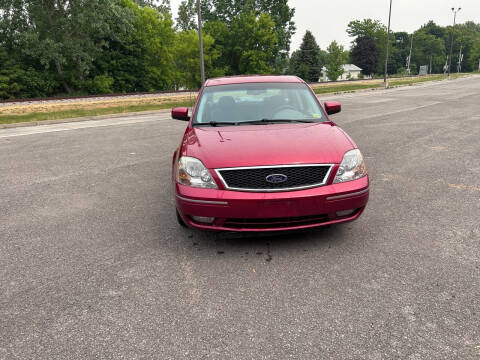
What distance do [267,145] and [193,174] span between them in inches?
28.3

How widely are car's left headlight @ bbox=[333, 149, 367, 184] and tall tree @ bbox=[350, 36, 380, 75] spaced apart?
354ft

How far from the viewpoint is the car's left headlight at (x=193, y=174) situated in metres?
3.20

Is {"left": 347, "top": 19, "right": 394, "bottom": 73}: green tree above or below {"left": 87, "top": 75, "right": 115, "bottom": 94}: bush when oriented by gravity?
above

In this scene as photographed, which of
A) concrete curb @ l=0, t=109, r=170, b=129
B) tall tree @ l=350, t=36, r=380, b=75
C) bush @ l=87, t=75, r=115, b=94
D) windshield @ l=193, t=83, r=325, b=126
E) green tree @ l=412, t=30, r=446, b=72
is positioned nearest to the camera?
windshield @ l=193, t=83, r=325, b=126

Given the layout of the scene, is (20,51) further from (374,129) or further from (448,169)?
(448,169)

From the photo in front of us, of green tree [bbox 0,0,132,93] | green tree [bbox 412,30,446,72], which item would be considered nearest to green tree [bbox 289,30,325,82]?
green tree [bbox 0,0,132,93]

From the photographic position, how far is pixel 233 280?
2932 mm

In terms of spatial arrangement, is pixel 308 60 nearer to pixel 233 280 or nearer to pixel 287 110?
pixel 287 110

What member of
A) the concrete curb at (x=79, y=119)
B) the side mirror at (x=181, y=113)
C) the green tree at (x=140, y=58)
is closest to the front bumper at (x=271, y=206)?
the side mirror at (x=181, y=113)

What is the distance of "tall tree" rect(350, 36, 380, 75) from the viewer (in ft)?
333

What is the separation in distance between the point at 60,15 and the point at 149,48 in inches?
558

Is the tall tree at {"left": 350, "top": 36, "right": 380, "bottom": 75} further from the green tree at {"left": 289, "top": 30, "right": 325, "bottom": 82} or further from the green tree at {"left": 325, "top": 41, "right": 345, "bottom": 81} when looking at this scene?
the green tree at {"left": 289, "top": 30, "right": 325, "bottom": 82}

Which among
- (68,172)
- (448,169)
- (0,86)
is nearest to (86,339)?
(68,172)

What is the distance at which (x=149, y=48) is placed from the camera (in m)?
50.1
